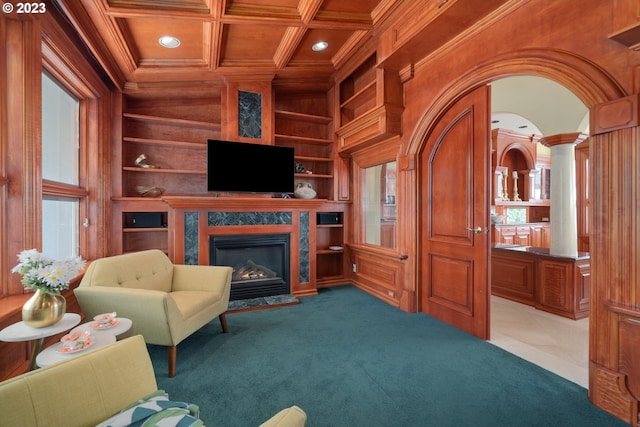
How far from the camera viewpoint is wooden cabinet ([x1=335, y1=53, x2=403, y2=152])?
136 inches

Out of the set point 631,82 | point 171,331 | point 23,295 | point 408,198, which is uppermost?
point 631,82

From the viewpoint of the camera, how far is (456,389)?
1.95 metres

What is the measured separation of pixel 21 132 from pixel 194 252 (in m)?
1.95

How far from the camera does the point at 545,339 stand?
273cm

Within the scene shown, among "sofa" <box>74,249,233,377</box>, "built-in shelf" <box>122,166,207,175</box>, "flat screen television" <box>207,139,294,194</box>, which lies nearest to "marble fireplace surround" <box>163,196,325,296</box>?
"flat screen television" <box>207,139,294,194</box>

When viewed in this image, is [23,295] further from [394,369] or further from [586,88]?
[586,88]

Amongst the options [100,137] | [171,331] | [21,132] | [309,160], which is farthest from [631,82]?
[100,137]

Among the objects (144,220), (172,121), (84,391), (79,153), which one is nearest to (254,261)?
(144,220)

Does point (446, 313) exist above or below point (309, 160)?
below

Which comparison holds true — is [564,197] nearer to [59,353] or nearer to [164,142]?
[59,353]

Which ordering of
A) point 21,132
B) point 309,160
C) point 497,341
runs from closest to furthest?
point 21,132, point 497,341, point 309,160

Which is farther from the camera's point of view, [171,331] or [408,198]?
[408,198]

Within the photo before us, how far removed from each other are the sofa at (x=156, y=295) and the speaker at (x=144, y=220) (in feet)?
3.36

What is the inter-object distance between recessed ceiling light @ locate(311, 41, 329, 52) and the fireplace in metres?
2.41
